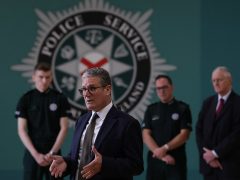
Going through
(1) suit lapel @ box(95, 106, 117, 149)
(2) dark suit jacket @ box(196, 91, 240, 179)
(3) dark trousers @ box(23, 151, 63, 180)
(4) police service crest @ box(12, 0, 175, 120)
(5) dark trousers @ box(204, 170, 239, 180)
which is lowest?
(5) dark trousers @ box(204, 170, 239, 180)

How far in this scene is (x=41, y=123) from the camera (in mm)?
5824

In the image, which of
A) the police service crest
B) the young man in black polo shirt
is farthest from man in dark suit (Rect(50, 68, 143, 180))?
the police service crest

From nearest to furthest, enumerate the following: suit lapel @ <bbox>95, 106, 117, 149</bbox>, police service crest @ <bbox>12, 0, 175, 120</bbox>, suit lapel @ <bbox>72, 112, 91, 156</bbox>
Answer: suit lapel @ <bbox>95, 106, 117, 149</bbox> → suit lapel @ <bbox>72, 112, 91, 156</bbox> → police service crest @ <bbox>12, 0, 175, 120</bbox>

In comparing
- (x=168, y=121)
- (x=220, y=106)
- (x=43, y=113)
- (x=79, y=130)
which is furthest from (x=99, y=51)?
(x=79, y=130)

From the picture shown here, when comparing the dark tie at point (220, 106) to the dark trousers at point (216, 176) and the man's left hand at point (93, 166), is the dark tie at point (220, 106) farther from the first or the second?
the man's left hand at point (93, 166)

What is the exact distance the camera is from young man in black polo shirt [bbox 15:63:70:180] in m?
5.79

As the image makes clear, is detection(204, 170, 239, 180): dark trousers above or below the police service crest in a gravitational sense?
below

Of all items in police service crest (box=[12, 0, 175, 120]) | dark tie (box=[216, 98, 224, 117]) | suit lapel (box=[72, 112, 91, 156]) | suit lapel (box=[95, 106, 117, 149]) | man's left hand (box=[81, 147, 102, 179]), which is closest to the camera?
man's left hand (box=[81, 147, 102, 179])

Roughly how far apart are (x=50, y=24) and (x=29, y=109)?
1.97m

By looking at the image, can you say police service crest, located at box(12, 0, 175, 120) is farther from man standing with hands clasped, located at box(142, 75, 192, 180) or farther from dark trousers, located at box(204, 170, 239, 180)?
dark trousers, located at box(204, 170, 239, 180)

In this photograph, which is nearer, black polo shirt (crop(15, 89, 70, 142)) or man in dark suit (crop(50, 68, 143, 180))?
man in dark suit (crop(50, 68, 143, 180))

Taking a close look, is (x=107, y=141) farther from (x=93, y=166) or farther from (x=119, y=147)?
(x=93, y=166)

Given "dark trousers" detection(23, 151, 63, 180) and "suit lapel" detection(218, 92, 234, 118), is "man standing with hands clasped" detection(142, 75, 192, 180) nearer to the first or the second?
"suit lapel" detection(218, 92, 234, 118)

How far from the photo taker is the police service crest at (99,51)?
761 cm
